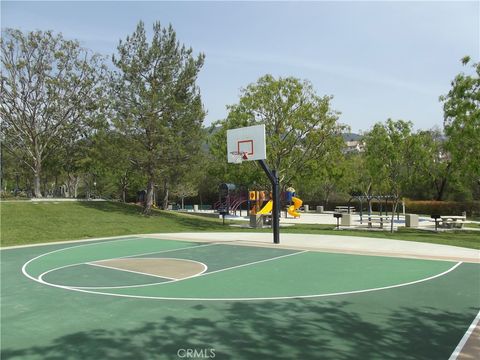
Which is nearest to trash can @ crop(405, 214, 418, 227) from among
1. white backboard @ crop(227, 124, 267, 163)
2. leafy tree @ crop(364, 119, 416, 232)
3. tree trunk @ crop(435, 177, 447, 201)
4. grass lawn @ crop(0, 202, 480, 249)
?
grass lawn @ crop(0, 202, 480, 249)

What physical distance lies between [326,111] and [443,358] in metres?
24.2

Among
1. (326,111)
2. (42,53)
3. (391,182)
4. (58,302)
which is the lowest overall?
(58,302)

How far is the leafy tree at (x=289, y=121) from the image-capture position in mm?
27688

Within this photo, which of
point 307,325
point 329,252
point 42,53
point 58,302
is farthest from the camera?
point 42,53

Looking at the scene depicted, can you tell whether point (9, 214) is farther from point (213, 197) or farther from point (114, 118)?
point (213, 197)

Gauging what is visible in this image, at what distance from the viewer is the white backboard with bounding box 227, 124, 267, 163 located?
18562 mm

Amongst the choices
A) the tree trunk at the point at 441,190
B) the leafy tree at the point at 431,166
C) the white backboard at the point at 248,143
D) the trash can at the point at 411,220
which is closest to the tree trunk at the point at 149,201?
the white backboard at the point at 248,143

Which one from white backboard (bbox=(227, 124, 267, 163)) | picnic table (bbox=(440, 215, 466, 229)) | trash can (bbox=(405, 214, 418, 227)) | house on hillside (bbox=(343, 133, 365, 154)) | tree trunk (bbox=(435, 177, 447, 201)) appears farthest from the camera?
tree trunk (bbox=(435, 177, 447, 201))

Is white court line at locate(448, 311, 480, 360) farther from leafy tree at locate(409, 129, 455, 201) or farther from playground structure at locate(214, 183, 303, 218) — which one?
playground structure at locate(214, 183, 303, 218)

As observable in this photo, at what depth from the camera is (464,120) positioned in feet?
74.5

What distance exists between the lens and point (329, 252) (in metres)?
15.4

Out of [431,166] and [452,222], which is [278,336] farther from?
[431,166]

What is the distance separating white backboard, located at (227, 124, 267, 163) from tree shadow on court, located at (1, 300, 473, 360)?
37.6ft

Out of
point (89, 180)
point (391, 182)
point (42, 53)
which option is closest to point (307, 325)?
point (391, 182)
